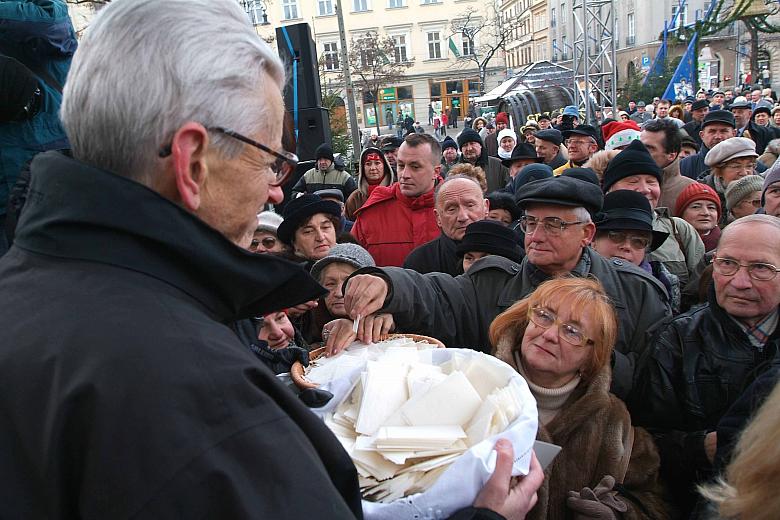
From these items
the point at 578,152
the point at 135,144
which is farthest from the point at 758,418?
the point at 578,152

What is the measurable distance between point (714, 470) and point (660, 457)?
0.92 feet

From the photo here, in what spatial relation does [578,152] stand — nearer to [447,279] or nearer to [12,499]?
[447,279]

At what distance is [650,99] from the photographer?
2522 cm

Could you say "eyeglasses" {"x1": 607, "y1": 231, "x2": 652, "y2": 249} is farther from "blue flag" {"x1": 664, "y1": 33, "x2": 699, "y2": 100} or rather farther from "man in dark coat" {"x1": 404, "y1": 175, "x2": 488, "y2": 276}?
"blue flag" {"x1": 664, "y1": 33, "x2": 699, "y2": 100}

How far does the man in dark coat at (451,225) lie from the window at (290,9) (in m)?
44.9

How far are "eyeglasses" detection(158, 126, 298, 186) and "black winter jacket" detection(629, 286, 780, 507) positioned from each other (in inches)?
72.3

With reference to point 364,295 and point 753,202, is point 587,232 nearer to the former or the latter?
point 364,295

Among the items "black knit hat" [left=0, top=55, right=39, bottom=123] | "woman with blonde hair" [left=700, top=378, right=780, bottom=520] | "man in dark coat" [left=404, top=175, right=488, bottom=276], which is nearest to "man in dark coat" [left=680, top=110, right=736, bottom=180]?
"man in dark coat" [left=404, top=175, right=488, bottom=276]

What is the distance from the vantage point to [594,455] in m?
2.03

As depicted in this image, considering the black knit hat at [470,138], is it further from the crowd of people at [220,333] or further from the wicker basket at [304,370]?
the wicker basket at [304,370]

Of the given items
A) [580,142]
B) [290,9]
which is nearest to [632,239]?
[580,142]

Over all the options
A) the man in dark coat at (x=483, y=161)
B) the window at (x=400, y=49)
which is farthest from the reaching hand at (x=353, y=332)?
the window at (x=400, y=49)

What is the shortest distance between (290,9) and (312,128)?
134 ft

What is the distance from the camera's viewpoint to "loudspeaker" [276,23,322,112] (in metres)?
7.40
